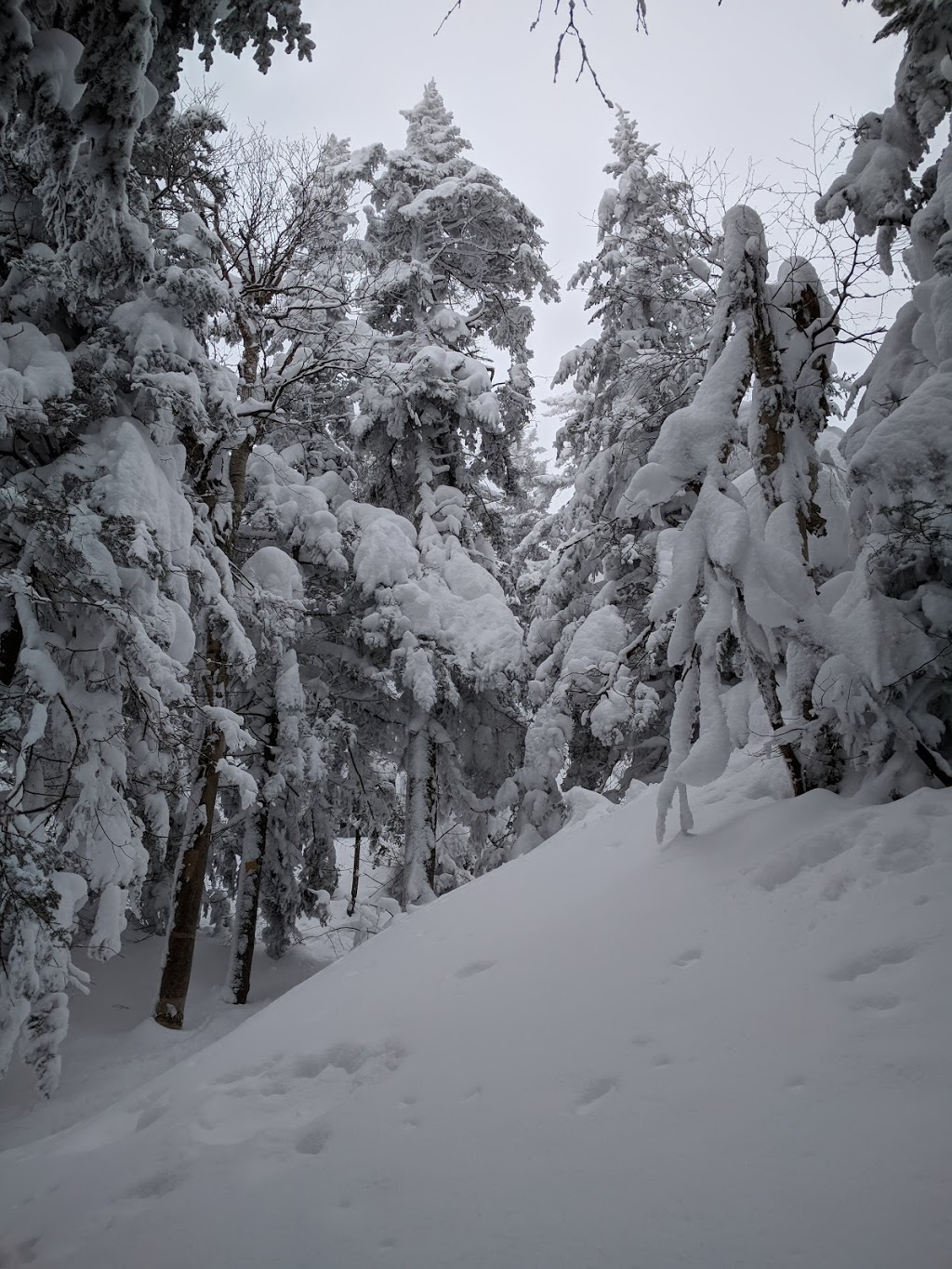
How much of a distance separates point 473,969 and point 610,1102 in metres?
1.59

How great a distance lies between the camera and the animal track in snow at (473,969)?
4312 mm

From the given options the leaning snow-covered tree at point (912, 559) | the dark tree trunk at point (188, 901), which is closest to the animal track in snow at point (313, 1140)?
the leaning snow-covered tree at point (912, 559)

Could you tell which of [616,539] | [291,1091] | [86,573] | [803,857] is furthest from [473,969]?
[616,539]

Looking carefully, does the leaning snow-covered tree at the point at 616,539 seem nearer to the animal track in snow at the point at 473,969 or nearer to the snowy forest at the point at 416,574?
the snowy forest at the point at 416,574

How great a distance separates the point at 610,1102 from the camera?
2885 mm

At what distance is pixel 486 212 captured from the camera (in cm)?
1482

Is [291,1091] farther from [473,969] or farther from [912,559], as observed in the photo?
[912,559]

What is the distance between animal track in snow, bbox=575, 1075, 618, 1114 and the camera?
9.55 feet

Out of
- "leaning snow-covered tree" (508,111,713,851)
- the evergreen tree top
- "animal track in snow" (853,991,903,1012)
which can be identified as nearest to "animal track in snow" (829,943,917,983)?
"animal track in snow" (853,991,903,1012)

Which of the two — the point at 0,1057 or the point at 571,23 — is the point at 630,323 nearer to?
the point at 571,23

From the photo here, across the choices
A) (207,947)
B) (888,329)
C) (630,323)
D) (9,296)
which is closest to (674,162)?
(888,329)

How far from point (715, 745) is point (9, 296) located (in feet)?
24.4

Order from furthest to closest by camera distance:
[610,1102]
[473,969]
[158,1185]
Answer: [473,969] → [158,1185] → [610,1102]

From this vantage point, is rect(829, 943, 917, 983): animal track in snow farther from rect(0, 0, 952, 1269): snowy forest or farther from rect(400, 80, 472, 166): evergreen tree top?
rect(400, 80, 472, 166): evergreen tree top
